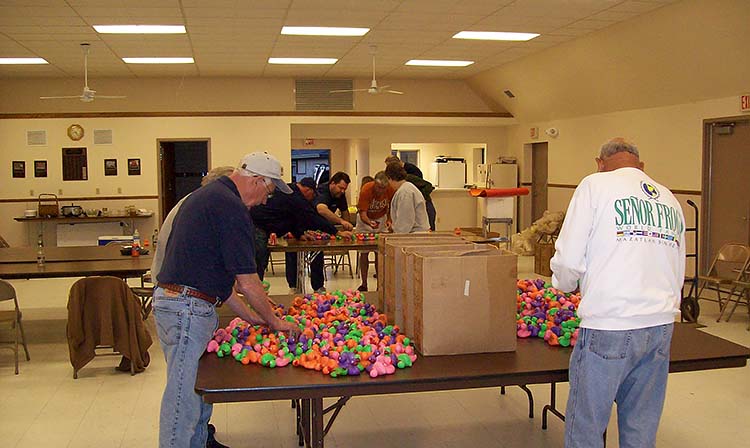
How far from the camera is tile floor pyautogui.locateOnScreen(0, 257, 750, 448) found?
4180 mm

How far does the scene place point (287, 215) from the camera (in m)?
7.13

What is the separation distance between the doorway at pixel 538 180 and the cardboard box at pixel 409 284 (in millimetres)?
10391

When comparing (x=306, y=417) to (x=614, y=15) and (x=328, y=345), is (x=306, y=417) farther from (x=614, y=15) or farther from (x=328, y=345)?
(x=614, y=15)

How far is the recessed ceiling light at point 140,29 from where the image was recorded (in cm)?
834

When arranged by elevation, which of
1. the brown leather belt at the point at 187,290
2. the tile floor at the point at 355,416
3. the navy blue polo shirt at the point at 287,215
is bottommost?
the tile floor at the point at 355,416

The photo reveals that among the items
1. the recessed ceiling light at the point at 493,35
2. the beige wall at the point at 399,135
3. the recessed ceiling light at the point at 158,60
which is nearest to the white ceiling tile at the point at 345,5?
the recessed ceiling light at the point at 493,35

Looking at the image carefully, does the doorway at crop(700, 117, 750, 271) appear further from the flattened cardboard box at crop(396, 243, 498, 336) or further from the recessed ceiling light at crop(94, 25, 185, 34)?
the recessed ceiling light at crop(94, 25, 185, 34)

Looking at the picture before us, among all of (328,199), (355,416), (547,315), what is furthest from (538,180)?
(547,315)

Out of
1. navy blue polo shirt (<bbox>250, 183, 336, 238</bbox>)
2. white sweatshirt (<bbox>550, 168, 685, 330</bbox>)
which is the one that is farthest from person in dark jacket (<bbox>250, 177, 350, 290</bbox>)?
white sweatshirt (<bbox>550, 168, 685, 330</bbox>)

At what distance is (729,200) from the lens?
28.6 ft

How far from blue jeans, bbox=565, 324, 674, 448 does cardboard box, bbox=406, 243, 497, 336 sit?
27.6 inches

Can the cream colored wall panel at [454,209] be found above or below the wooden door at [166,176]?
below

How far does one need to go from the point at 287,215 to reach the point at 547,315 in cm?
400

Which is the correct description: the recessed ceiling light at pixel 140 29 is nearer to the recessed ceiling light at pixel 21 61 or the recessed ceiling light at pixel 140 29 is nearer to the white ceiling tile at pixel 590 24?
the recessed ceiling light at pixel 21 61
